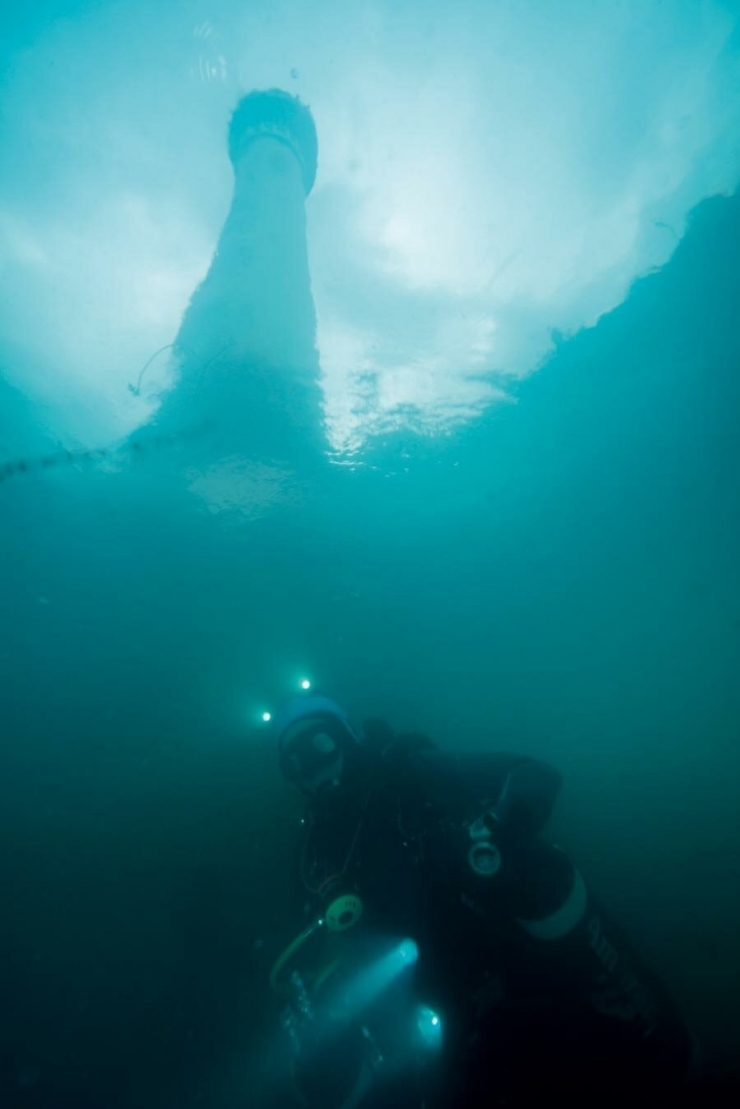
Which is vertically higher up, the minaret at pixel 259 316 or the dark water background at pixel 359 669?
the minaret at pixel 259 316

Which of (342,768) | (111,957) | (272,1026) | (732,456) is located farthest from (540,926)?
(732,456)

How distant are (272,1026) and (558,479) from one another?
17407 mm

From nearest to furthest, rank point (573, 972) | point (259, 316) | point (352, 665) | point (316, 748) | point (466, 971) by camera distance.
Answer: point (573, 972) < point (466, 971) < point (316, 748) < point (352, 665) < point (259, 316)

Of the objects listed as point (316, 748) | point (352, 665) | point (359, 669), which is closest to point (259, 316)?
point (352, 665)

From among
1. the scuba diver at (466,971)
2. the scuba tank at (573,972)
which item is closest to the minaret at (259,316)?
the scuba diver at (466,971)

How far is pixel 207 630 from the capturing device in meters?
14.4

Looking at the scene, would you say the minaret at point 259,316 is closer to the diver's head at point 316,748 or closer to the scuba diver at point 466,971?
the diver's head at point 316,748

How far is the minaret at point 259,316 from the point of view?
633 inches

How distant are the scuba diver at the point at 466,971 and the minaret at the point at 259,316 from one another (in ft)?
45.3

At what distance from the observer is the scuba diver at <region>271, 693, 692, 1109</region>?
3340mm

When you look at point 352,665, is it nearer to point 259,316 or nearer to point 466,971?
point 466,971

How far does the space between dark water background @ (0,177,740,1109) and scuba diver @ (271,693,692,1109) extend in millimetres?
6529

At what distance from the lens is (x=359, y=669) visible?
52.4 ft

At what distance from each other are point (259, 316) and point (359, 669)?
15856 millimetres
